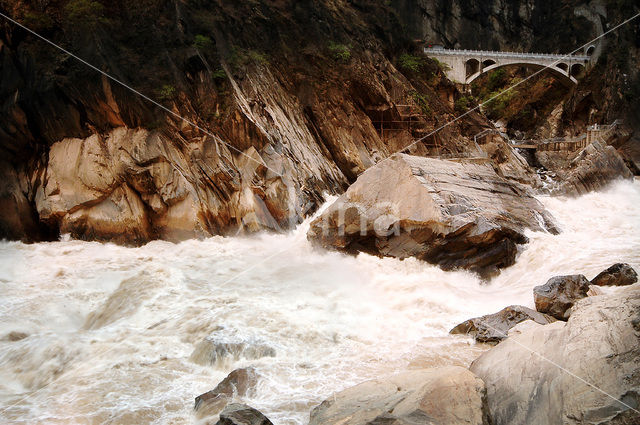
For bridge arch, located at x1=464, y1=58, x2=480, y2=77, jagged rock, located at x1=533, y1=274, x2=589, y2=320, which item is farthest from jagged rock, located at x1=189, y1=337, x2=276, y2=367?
bridge arch, located at x1=464, y1=58, x2=480, y2=77

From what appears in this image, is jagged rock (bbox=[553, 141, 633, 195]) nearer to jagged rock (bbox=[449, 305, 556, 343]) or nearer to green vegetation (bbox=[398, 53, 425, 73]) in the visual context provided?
jagged rock (bbox=[449, 305, 556, 343])

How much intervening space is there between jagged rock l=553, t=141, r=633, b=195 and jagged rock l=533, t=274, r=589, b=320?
9437 millimetres

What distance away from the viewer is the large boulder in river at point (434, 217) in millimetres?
10266

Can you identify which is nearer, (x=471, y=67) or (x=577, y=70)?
(x=577, y=70)

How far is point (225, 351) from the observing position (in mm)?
6660

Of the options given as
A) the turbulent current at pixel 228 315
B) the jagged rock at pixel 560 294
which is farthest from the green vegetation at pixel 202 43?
the jagged rock at pixel 560 294

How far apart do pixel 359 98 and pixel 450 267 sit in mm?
13660

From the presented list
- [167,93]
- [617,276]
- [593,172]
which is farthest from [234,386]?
[593,172]

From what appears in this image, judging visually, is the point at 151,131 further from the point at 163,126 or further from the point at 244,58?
the point at 244,58

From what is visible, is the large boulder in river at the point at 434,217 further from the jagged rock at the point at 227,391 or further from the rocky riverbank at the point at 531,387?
the jagged rock at the point at 227,391

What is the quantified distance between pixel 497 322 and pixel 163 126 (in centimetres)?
1111

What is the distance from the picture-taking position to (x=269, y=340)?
7059mm

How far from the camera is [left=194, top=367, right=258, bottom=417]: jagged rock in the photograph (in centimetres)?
530

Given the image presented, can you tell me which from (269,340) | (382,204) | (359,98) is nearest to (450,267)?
(382,204)
